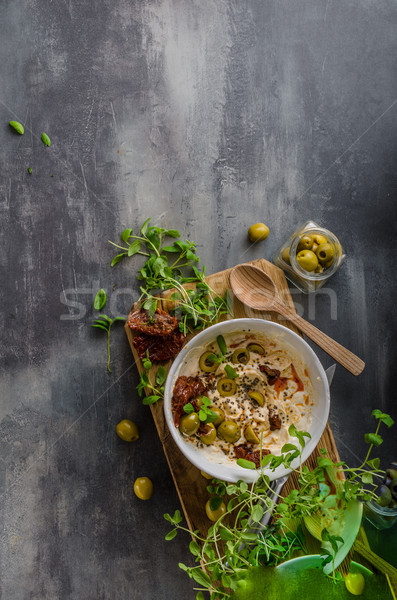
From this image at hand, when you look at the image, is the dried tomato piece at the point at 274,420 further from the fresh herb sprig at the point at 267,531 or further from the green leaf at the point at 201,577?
the green leaf at the point at 201,577

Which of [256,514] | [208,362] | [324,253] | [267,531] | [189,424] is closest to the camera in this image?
[256,514]

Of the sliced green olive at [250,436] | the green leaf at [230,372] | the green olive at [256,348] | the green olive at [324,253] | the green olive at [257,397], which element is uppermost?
the green olive at [324,253]

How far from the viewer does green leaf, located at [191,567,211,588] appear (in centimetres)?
150

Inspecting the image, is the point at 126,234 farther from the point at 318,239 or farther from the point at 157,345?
the point at 318,239

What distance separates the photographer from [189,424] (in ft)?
6.04

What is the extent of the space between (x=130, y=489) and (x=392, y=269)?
1562 millimetres

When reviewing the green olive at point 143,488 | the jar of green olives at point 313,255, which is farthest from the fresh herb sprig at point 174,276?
the green olive at point 143,488

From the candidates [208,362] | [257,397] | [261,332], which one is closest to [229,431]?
[257,397]

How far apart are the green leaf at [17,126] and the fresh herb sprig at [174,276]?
25.0 inches

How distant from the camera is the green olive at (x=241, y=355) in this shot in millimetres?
1957

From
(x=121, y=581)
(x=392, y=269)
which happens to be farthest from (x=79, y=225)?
(x=121, y=581)

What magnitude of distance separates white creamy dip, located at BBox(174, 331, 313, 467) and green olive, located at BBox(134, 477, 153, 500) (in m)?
0.36

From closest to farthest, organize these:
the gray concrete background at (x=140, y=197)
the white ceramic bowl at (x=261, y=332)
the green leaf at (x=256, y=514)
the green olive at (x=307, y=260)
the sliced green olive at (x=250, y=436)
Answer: the green leaf at (x=256, y=514) → the white ceramic bowl at (x=261, y=332) → the sliced green olive at (x=250, y=436) → the green olive at (x=307, y=260) → the gray concrete background at (x=140, y=197)

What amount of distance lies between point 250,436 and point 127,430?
0.54 metres
